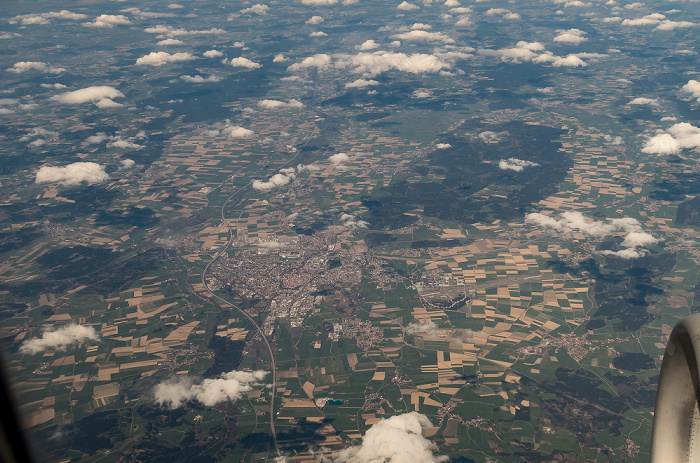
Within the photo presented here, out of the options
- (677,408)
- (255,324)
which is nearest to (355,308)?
(255,324)

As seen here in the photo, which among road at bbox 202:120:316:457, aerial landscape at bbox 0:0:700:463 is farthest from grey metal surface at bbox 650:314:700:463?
road at bbox 202:120:316:457

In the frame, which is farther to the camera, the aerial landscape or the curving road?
the curving road

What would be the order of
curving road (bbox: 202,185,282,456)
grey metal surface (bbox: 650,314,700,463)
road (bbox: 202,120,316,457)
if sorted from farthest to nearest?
road (bbox: 202,120,316,457)
curving road (bbox: 202,185,282,456)
grey metal surface (bbox: 650,314,700,463)

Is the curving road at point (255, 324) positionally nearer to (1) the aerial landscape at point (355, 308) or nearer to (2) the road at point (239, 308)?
(2) the road at point (239, 308)

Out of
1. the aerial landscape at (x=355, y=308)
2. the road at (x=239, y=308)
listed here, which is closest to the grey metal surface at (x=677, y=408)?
the aerial landscape at (x=355, y=308)

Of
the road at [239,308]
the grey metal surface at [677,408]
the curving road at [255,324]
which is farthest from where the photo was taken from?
the road at [239,308]

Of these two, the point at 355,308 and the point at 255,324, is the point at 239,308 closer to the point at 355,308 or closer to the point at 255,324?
the point at 255,324

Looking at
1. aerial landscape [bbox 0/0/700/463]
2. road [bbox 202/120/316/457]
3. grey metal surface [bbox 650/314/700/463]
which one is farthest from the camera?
road [bbox 202/120/316/457]

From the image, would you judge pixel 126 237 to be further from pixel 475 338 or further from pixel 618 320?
pixel 618 320

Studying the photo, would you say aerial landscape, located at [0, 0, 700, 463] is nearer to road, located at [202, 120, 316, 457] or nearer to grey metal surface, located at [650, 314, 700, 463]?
road, located at [202, 120, 316, 457]

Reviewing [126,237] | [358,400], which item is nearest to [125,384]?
[358,400]

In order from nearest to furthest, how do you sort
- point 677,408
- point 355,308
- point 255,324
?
point 677,408
point 255,324
point 355,308
